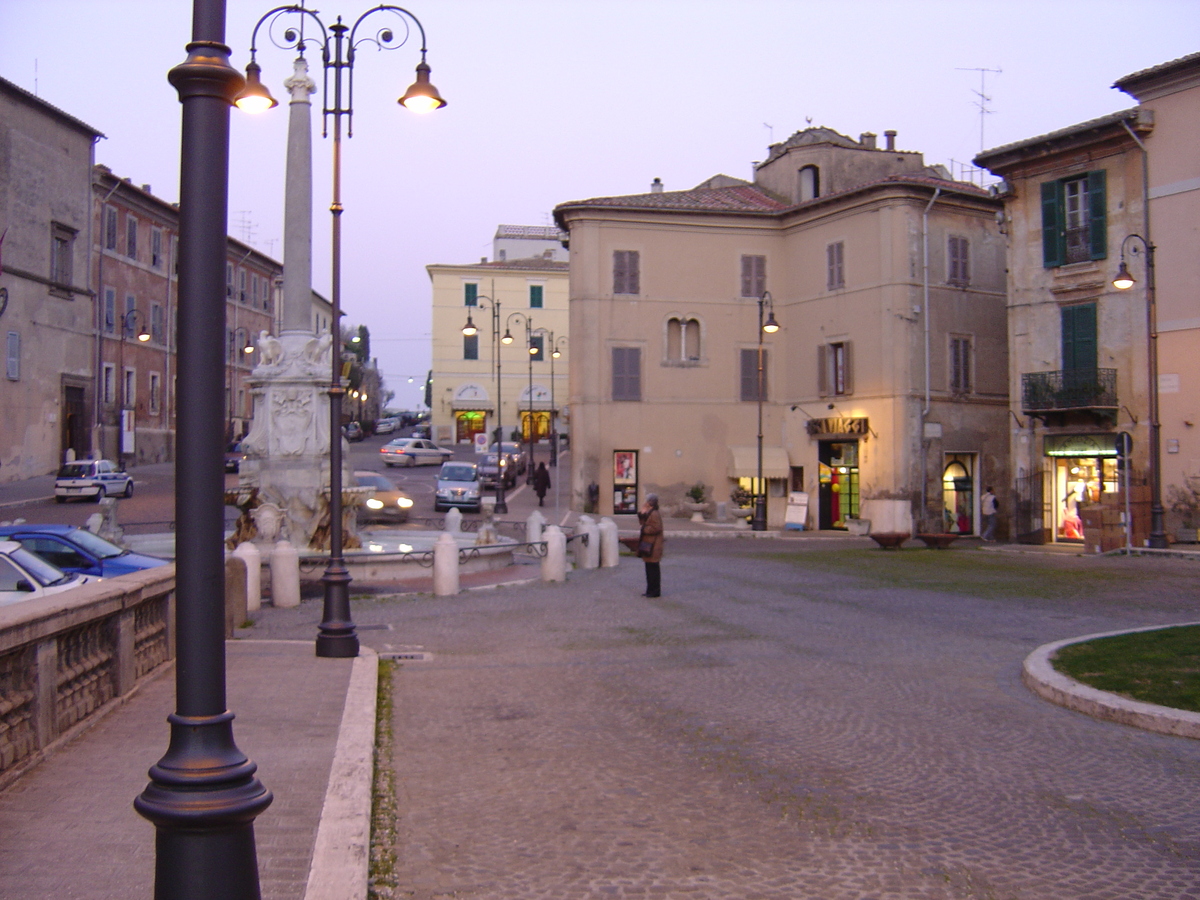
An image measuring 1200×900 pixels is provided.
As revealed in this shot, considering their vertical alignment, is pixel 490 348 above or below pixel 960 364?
above

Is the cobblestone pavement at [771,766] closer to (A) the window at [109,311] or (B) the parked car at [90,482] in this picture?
(B) the parked car at [90,482]

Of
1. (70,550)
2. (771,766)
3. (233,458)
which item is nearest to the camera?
(771,766)

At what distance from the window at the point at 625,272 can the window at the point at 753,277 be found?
12.9 feet

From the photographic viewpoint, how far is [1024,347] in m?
31.5

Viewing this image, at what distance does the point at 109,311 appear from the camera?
49.4 m

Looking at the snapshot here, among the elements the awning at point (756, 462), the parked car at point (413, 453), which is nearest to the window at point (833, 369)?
the awning at point (756, 462)

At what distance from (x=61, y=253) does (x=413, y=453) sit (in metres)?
20.6

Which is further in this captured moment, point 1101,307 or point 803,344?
point 803,344

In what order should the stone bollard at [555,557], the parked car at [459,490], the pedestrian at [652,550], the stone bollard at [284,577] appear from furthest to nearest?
the parked car at [459,490], the stone bollard at [555,557], the pedestrian at [652,550], the stone bollard at [284,577]

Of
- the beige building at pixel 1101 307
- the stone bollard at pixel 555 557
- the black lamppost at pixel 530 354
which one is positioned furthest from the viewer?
the black lamppost at pixel 530 354

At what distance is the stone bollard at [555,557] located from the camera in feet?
63.0

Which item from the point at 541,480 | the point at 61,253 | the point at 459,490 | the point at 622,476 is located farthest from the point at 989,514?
the point at 61,253

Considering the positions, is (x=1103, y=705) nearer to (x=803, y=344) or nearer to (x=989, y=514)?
(x=989, y=514)

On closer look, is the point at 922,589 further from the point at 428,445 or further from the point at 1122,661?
the point at 428,445
